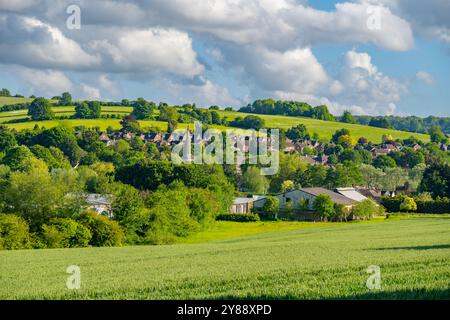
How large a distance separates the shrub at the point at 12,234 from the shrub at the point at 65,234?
71.7 inches

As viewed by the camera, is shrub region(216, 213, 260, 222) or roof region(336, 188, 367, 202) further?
roof region(336, 188, 367, 202)

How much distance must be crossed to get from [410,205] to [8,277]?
83.0 m

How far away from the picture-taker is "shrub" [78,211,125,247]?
57875 millimetres

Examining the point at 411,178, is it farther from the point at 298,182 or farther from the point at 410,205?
the point at 410,205

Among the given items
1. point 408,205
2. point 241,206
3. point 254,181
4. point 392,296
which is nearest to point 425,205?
point 408,205

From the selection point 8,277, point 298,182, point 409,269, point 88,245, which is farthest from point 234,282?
point 298,182

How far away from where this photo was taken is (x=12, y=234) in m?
53.1

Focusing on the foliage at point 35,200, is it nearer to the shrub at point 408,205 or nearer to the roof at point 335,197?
the roof at point 335,197

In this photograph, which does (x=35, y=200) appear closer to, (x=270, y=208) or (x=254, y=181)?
(x=270, y=208)

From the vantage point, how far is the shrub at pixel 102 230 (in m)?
57.9

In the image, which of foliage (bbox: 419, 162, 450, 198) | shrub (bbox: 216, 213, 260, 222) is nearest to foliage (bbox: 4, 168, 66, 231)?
shrub (bbox: 216, 213, 260, 222)

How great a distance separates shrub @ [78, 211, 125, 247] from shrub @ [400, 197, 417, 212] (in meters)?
56.6

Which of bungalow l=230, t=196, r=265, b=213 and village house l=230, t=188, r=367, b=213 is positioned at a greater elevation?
village house l=230, t=188, r=367, b=213

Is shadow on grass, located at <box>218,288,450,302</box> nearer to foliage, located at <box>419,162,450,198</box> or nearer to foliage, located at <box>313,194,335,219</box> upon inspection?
foliage, located at <box>313,194,335,219</box>
